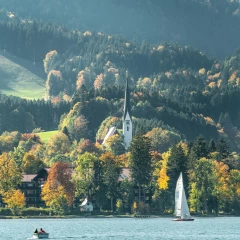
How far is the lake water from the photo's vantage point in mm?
131625

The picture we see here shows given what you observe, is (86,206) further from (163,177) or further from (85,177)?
(163,177)

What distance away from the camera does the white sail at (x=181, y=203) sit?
541 ft

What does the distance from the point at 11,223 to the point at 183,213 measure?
82.9ft

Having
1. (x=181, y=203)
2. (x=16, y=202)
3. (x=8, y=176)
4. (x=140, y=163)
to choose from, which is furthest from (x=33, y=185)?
(x=181, y=203)

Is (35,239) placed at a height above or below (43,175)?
below

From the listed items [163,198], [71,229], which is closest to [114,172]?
[163,198]

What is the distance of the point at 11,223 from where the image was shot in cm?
16050

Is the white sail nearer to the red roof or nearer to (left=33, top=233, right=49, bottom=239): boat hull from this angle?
the red roof

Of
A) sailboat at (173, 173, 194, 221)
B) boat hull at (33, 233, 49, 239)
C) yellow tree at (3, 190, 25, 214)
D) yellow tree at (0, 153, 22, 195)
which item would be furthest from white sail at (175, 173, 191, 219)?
boat hull at (33, 233, 49, 239)

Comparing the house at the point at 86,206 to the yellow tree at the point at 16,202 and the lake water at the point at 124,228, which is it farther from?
the yellow tree at the point at 16,202

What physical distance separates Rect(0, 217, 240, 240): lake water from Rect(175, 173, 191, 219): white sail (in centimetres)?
199

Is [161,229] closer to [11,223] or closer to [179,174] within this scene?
[11,223]

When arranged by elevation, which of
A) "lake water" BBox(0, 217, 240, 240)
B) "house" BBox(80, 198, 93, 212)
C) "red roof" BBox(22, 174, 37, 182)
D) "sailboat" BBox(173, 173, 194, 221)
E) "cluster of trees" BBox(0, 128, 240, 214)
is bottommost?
"lake water" BBox(0, 217, 240, 240)

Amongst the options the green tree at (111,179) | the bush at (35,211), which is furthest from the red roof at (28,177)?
the green tree at (111,179)
